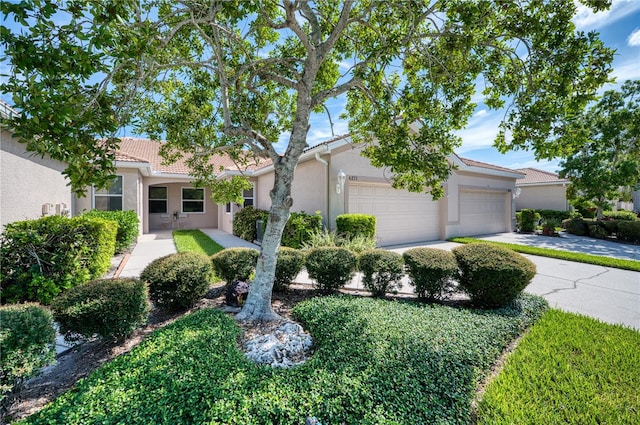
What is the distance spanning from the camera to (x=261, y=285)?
441 cm

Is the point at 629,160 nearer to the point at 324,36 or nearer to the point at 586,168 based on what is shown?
the point at 586,168

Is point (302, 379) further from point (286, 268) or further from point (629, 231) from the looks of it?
point (629, 231)

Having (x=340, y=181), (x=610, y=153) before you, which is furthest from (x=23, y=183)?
(x=610, y=153)

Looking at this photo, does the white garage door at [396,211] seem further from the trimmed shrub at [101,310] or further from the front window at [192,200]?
the front window at [192,200]


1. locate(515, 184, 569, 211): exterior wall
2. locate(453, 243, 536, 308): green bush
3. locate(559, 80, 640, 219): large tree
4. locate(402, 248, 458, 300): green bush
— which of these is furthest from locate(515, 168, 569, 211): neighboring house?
locate(402, 248, 458, 300): green bush

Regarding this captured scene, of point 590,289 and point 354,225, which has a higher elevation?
point 354,225

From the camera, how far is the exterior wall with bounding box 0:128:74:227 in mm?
5961

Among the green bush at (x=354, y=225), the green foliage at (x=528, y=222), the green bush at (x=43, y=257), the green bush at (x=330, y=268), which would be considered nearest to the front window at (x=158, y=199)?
the green bush at (x=43, y=257)

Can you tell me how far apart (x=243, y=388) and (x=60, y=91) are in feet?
10.1

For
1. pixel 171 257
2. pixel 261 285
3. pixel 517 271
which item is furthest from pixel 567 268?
pixel 171 257

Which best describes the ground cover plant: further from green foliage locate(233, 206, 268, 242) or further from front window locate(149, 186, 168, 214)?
front window locate(149, 186, 168, 214)

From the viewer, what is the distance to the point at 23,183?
682 cm

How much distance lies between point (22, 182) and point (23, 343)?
6444 mm

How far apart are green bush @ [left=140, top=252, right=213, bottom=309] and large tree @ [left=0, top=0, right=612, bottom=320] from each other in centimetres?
97
